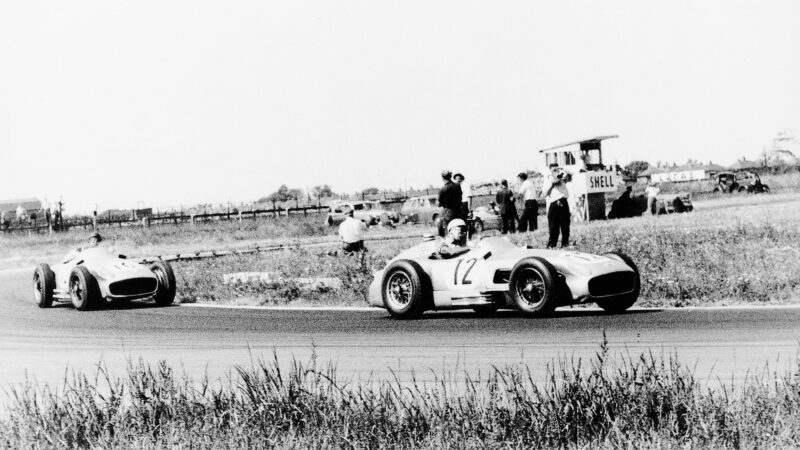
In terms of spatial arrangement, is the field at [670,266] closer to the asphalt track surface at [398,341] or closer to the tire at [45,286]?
the asphalt track surface at [398,341]

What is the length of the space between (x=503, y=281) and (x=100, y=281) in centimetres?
791

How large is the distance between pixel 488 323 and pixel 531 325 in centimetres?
74

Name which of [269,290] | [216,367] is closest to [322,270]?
[269,290]

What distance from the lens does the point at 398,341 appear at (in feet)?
33.5

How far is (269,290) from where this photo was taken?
16828 mm

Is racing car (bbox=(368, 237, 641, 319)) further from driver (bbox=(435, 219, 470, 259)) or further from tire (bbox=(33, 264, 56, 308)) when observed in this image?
tire (bbox=(33, 264, 56, 308))

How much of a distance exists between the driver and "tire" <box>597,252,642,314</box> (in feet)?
6.31

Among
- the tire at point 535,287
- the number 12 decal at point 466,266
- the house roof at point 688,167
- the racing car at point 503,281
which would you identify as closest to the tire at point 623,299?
the racing car at point 503,281

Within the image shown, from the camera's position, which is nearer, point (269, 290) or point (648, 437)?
point (648, 437)

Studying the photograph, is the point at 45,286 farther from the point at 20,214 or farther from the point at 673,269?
the point at 20,214

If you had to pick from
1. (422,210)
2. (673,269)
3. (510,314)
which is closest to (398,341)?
(510,314)

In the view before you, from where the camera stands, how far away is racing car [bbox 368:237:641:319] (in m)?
11.3

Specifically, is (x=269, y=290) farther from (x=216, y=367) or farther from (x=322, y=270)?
(x=216, y=367)

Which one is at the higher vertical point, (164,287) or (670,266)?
(164,287)
